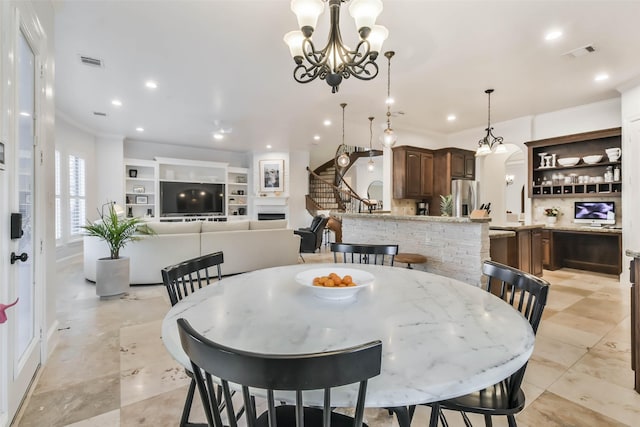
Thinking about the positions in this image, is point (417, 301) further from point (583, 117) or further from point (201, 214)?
point (201, 214)

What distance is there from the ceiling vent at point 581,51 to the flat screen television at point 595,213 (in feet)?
9.57

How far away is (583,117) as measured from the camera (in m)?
5.22

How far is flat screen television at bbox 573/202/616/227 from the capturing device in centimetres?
494

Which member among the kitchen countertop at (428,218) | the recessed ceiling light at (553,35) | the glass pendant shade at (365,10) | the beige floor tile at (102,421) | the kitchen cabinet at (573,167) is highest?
the recessed ceiling light at (553,35)

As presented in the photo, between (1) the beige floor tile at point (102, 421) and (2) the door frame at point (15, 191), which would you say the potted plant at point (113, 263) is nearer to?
(2) the door frame at point (15, 191)

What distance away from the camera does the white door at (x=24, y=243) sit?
170cm

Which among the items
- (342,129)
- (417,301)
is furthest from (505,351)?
(342,129)

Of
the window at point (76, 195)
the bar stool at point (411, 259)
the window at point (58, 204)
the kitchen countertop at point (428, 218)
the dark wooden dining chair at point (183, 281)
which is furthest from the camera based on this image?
the window at point (76, 195)

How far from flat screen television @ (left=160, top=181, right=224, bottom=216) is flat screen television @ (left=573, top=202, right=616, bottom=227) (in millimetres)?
8273

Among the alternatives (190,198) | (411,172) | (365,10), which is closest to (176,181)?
(190,198)

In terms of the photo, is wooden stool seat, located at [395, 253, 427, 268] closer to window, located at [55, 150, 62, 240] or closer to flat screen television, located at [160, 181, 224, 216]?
window, located at [55, 150, 62, 240]

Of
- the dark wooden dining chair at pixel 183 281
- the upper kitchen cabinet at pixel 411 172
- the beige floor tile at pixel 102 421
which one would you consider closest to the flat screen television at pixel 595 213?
the upper kitchen cabinet at pixel 411 172

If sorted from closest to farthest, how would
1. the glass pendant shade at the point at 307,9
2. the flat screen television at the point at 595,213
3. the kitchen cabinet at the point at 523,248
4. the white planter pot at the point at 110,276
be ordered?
the glass pendant shade at the point at 307,9
the white planter pot at the point at 110,276
the kitchen cabinet at the point at 523,248
the flat screen television at the point at 595,213

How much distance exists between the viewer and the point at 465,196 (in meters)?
5.63
